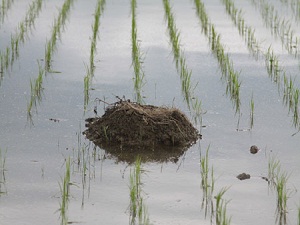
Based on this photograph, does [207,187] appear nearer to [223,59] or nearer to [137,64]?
[137,64]

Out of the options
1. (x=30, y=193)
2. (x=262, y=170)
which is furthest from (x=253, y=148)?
(x=30, y=193)

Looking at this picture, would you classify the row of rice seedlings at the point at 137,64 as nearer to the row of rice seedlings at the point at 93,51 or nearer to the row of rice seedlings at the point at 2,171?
the row of rice seedlings at the point at 93,51

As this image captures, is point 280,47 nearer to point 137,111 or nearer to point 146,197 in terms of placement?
point 137,111

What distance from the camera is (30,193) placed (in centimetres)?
419

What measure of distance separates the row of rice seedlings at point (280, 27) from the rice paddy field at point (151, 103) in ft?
0.09

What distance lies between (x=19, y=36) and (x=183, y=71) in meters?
2.11

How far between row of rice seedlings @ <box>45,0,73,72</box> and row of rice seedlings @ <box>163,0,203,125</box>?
3.58 feet

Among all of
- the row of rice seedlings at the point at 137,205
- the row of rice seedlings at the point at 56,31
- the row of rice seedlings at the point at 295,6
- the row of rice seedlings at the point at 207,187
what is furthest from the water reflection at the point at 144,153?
the row of rice seedlings at the point at 295,6

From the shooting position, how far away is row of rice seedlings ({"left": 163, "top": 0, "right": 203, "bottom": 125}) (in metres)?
5.83

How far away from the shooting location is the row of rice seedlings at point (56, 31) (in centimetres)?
705

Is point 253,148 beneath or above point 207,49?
beneath

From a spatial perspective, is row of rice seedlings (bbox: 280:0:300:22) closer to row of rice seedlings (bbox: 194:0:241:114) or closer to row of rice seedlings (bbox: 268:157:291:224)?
row of rice seedlings (bbox: 194:0:241:114)

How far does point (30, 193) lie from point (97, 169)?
550mm

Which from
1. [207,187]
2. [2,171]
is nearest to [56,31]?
[2,171]
